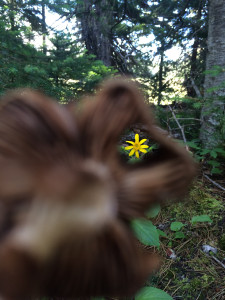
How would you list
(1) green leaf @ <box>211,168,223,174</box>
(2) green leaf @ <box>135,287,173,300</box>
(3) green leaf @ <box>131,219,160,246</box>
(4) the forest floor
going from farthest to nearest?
(1) green leaf @ <box>211,168,223,174</box>, (4) the forest floor, (3) green leaf @ <box>131,219,160,246</box>, (2) green leaf @ <box>135,287,173,300</box>

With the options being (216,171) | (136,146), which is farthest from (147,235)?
(216,171)

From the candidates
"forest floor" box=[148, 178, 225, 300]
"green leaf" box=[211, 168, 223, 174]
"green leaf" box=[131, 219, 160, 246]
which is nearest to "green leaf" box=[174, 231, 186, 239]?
"forest floor" box=[148, 178, 225, 300]

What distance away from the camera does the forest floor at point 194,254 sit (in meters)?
1.67

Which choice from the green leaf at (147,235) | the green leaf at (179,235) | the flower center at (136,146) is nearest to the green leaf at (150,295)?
the green leaf at (147,235)

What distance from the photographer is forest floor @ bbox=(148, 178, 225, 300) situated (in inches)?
65.9

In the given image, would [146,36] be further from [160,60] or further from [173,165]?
[173,165]

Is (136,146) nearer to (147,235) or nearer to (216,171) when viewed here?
(147,235)

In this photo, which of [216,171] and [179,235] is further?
[216,171]

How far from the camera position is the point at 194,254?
1.98 meters

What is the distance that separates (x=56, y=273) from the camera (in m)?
0.43

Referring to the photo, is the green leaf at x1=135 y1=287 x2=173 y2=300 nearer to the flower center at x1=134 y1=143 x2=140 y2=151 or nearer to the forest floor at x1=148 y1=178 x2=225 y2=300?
the forest floor at x1=148 y1=178 x2=225 y2=300

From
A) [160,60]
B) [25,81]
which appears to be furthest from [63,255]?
[160,60]

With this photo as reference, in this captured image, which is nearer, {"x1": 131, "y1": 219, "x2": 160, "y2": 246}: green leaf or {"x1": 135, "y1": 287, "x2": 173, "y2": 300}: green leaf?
{"x1": 135, "y1": 287, "x2": 173, "y2": 300}: green leaf

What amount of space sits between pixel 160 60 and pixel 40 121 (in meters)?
6.72
